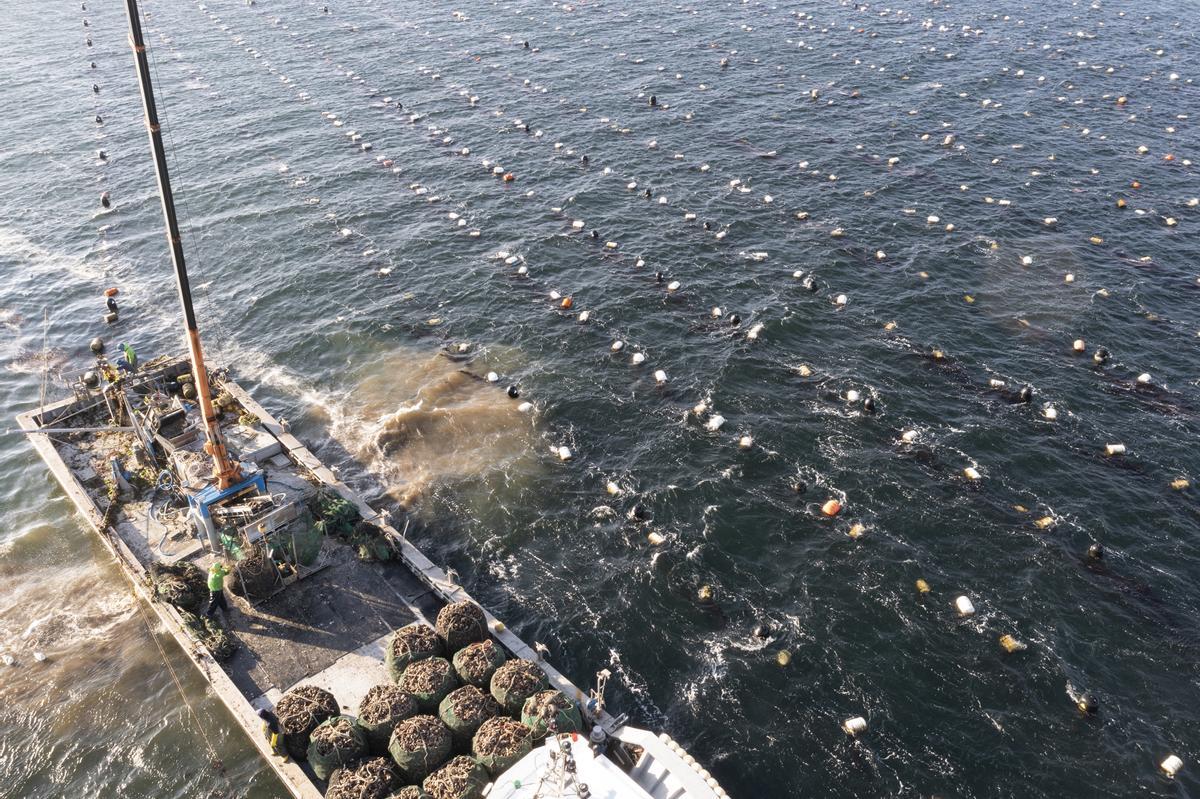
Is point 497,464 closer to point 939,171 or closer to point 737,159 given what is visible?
point 737,159

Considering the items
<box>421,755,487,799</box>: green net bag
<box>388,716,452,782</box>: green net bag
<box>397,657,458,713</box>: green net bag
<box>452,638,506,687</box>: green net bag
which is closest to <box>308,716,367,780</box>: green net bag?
<box>388,716,452,782</box>: green net bag

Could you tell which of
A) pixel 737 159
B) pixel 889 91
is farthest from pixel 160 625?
pixel 889 91

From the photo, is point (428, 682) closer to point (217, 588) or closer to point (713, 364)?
point (217, 588)

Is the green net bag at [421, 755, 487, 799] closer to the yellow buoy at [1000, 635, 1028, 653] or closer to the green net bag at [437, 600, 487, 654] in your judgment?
the green net bag at [437, 600, 487, 654]

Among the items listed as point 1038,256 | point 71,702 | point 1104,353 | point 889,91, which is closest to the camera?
point 71,702

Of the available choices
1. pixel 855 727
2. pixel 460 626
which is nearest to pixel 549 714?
pixel 460 626

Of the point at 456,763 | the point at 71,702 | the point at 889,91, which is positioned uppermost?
the point at 889,91

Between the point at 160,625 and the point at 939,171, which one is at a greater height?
the point at 939,171
